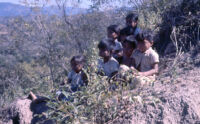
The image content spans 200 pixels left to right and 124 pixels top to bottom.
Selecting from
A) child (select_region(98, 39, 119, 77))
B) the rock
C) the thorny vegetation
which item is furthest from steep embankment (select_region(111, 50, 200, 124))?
the rock

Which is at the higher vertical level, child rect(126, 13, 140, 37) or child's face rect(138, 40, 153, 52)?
child rect(126, 13, 140, 37)

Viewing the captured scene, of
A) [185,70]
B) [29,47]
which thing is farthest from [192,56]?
[29,47]

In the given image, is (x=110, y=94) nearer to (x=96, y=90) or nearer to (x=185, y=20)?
(x=96, y=90)

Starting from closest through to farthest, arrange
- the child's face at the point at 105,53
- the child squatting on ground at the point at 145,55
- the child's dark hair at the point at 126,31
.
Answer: the child squatting on ground at the point at 145,55
the child's face at the point at 105,53
the child's dark hair at the point at 126,31

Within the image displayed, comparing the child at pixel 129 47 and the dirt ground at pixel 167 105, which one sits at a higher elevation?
the child at pixel 129 47

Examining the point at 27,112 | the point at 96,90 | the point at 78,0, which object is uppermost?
the point at 78,0

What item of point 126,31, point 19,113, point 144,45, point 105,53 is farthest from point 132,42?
point 19,113

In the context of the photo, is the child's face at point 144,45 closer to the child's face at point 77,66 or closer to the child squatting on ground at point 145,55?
the child squatting on ground at point 145,55

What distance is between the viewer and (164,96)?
7.20 feet

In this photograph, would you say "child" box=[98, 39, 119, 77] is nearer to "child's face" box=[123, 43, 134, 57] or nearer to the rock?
"child's face" box=[123, 43, 134, 57]

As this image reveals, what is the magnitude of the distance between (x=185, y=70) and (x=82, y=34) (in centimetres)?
623

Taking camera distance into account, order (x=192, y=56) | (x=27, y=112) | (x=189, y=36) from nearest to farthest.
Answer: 1. (x=192, y=56)
2. (x=27, y=112)
3. (x=189, y=36)

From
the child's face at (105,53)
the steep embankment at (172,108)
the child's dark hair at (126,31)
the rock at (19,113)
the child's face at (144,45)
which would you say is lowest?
the rock at (19,113)

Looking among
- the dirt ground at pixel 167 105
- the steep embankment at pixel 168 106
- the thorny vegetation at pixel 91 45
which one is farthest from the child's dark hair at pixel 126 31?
the steep embankment at pixel 168 106
